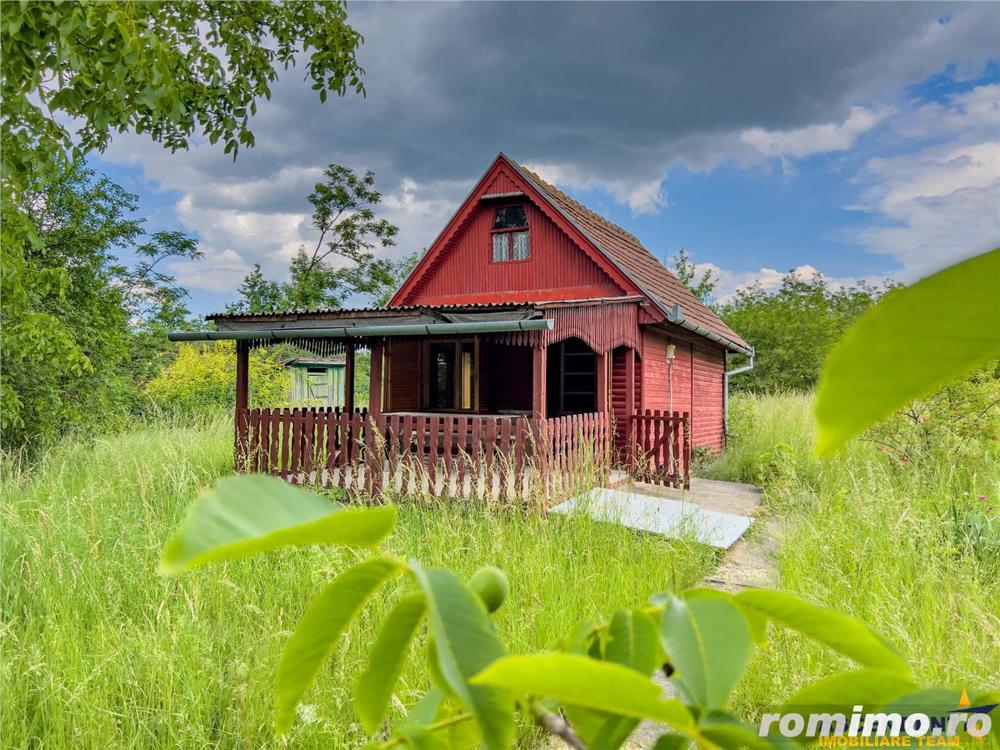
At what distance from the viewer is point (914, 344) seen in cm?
21

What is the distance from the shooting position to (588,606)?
10.9 ft

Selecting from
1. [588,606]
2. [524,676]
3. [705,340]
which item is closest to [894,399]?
[524,676]

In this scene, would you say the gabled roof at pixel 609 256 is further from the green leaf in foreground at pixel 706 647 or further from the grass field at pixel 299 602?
the green leaf in foreground at pixel 706 647

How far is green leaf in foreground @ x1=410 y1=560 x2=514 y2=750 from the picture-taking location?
32 centimetres

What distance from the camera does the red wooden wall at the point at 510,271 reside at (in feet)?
37.2

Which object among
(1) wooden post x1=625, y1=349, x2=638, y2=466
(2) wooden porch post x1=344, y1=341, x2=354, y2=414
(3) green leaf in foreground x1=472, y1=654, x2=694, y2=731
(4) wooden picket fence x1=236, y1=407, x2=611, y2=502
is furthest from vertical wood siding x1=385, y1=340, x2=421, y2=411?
(3) green leaf in foreground x1=472, y1=654, x2=694, y2=731

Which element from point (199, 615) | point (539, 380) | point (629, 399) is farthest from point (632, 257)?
point (199, 615)

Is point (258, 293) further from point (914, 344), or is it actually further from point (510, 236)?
point (914, 344)

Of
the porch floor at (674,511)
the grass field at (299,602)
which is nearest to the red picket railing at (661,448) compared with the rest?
the porch floor at (674,511)

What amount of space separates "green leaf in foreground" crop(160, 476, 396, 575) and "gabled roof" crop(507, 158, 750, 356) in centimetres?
1007

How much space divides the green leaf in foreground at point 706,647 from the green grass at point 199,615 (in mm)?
2224

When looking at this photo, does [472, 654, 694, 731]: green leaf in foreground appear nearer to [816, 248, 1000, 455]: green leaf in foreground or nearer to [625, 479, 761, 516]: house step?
[816, 248, 1000, 455]: green leaf in foreground

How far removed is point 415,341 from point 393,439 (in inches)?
196

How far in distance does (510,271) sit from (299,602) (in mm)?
9317
